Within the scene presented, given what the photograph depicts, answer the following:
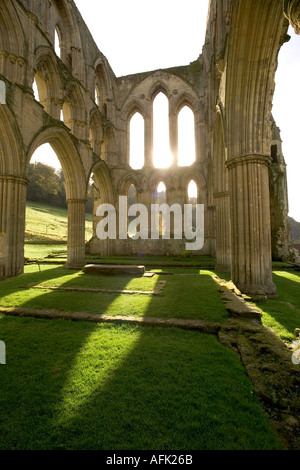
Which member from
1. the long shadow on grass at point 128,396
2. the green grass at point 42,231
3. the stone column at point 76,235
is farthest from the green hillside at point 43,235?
the long shadow on grass at point 128,396

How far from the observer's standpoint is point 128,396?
6.44 ft

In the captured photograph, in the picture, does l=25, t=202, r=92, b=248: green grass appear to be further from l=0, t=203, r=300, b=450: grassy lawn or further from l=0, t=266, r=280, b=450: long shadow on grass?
l=0, t=266, r=280, b=450: long shadow on grass

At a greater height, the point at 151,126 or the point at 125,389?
the point at 151,126

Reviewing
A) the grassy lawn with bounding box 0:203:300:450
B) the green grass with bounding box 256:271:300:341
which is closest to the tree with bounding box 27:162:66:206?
the grassy lawn with bounding box 0:203:300:450

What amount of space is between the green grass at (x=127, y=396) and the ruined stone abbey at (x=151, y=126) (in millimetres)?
3619

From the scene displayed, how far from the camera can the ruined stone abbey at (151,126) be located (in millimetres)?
6074


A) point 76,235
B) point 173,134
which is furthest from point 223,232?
point 173,134

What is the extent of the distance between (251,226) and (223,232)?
4.02 meters

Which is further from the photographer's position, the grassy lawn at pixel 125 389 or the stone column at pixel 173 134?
the stone column at pixel 173 134

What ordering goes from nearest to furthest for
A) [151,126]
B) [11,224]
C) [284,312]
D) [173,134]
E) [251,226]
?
1. [284,312]
2. [251,226]
3. [11,224]
4. [173,134]
5. [151,126]

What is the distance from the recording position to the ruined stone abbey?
6074 mm

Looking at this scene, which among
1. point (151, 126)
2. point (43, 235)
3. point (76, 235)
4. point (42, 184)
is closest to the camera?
point (76, 235)

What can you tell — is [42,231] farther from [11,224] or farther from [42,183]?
[42,183]

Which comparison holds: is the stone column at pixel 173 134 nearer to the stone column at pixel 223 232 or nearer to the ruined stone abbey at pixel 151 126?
the ruined stone abbey at pixel 151 126
